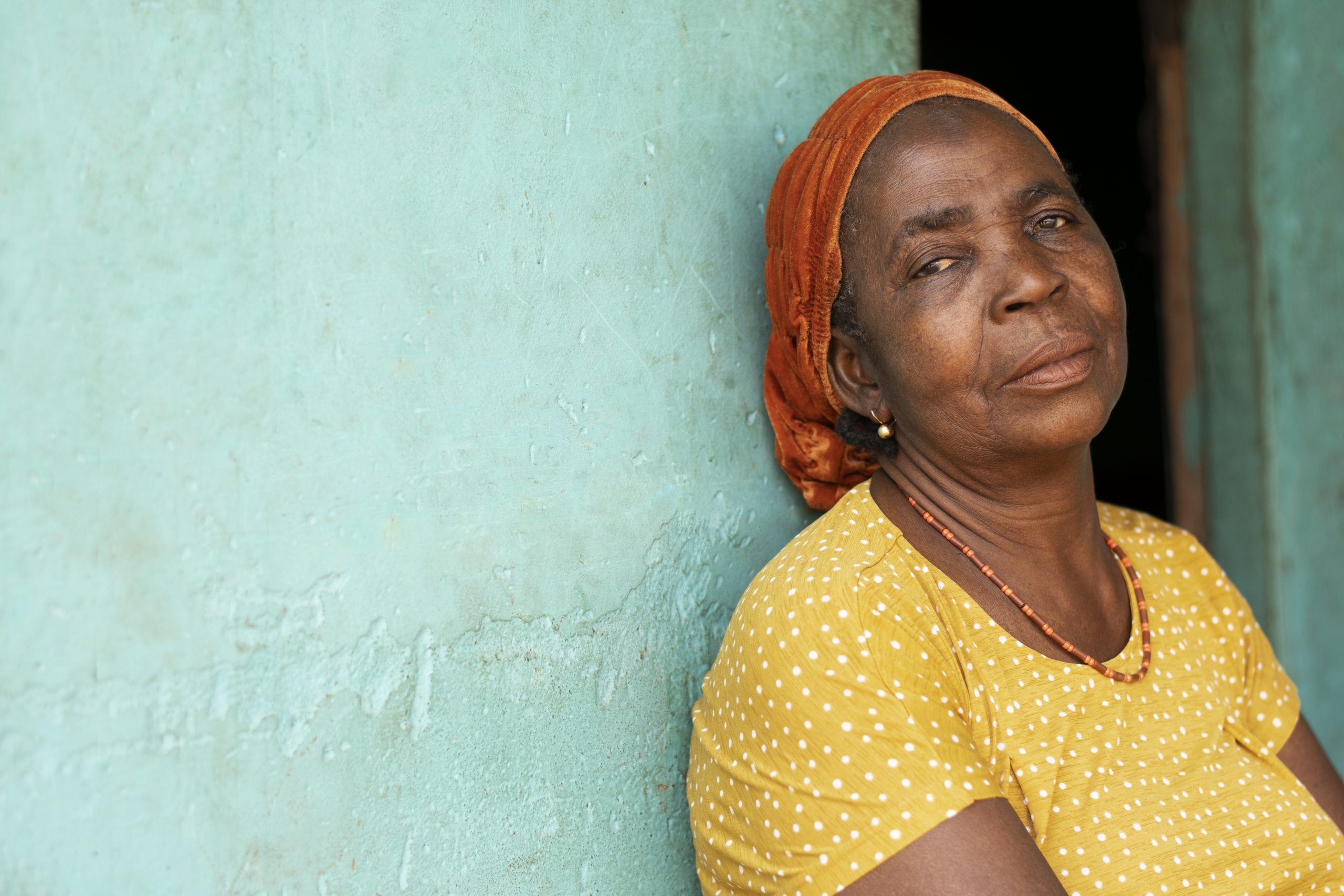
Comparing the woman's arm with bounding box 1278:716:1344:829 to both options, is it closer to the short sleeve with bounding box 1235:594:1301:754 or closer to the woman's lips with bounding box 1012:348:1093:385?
the short sleeve with bounding box 1235:594:1301:754

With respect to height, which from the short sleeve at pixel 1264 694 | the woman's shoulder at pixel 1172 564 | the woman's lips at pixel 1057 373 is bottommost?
the short sleeve at pixel 1264 694

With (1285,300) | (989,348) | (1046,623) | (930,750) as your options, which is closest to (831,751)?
(930,750)

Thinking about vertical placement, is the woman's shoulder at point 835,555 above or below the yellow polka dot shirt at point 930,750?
above

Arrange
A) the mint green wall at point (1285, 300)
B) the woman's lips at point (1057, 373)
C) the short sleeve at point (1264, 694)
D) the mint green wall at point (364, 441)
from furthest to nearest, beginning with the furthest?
1. the mint green wall at point (1285, 300)
2. the short sleeve at point (1264, 694)
3. the woman's lips at point (1057, 373)
4. the mint green wall at point (364, 441)

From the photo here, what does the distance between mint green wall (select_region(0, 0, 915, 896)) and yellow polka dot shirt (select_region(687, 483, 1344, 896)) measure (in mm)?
228

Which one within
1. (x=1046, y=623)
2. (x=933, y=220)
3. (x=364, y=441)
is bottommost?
(x=1046, y=623)

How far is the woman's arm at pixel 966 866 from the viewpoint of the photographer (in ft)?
4.10

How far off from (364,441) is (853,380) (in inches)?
32.6

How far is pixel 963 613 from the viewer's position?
155cm

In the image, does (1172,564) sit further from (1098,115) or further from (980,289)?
(1098,115)

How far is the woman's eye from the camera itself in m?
1.62

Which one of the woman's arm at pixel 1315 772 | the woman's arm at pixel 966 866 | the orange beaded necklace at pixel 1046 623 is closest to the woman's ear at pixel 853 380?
the orange beaded necklace at pixel 1046 623

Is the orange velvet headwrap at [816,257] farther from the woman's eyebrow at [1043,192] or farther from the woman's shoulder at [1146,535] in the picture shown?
the woman's shoulder at [1146,535]

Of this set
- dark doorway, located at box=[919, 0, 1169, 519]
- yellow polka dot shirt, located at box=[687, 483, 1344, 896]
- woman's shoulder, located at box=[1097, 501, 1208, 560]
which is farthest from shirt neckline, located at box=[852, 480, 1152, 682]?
dark doorway, located at box=[919, 0, 1169, 519]
